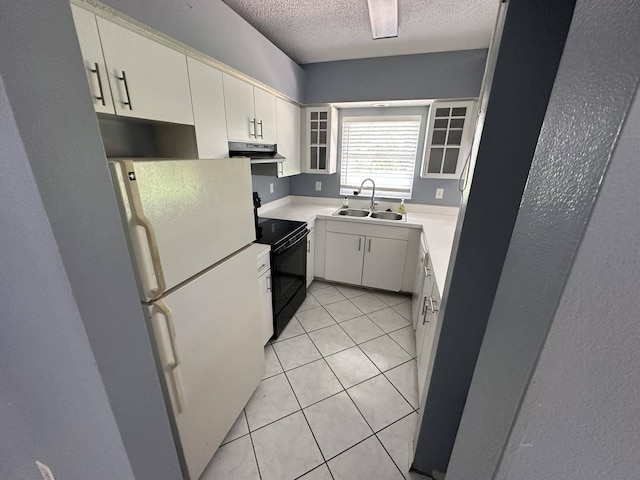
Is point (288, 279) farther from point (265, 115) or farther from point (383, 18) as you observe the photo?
point (383, 18)

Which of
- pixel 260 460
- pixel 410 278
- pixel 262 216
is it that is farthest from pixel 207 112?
pixel 410 278

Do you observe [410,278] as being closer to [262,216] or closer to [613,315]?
[262,216]

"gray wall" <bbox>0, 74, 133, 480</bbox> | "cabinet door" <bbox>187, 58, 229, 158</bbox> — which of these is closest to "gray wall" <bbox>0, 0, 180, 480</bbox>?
"gray wall" <bbox>0, 74, 133, 480</bbox>

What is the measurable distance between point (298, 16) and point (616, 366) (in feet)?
7.91

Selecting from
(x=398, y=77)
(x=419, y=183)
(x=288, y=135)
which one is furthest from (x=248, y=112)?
(x=419, y=183)

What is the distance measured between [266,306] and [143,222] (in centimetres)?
126

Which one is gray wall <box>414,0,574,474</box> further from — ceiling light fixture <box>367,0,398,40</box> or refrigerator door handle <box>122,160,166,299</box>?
ceiling light fixture <box>367,0,398,40</box>

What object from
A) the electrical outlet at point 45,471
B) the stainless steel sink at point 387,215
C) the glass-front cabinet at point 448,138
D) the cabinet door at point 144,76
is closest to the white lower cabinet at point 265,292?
the cabinet door at point 144,76

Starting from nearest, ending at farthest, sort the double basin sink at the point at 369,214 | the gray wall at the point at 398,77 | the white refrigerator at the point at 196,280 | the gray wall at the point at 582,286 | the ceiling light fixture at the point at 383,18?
1. the gray wall at the point at 582,286
2. the white refrigerator at the point at 196,280
3. the ceiling light fixture at the point at 383,18
4. the gray wall at the point at 398,77
5. the double basin sink at the point at 369,214

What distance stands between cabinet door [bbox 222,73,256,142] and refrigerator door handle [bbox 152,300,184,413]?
4.14 ft

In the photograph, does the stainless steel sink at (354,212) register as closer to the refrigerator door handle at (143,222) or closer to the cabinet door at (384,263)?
the cabinet door at (384,263)

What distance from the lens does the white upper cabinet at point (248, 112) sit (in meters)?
1.73

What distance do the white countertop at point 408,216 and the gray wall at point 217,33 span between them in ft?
3.95

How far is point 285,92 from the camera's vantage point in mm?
2457
